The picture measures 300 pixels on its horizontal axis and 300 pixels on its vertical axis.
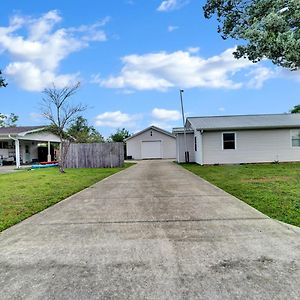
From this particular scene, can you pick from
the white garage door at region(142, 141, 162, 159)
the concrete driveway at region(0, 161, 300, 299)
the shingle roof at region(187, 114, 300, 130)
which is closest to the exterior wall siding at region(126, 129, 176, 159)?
the white garage door at region(142, 141, 162, 159)

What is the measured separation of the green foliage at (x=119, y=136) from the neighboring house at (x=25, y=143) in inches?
520

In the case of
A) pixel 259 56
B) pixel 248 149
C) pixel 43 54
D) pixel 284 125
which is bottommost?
pixel 248 149

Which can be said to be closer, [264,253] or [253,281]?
[253,281]

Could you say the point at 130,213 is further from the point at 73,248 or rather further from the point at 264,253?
the point at 264,253

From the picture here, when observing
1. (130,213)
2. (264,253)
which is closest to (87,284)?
(264,253)

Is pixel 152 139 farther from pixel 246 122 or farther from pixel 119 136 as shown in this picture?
pixel 246 122

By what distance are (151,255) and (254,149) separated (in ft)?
58.8

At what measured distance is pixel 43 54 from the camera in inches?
680

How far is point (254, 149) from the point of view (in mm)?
20281

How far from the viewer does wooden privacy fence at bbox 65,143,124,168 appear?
71.2ft

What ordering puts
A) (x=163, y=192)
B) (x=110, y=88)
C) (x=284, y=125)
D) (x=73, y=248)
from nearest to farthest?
(x=73, y=248) < (x=163, y=192) < (x=284, y=125) < (x=110, y=88)

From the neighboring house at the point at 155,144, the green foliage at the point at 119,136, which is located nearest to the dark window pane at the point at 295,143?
the neighboring house at the point at 155,144

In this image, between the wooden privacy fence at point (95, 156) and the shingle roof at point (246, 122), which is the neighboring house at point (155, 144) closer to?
the shingle roof at point (246, 122)

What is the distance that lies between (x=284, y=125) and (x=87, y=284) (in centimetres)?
1916
